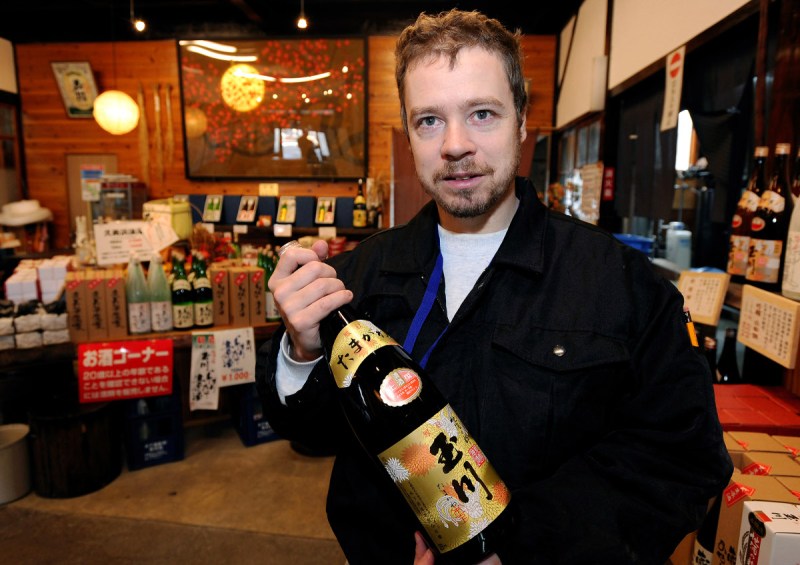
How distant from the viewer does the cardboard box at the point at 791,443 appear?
124 centimetres

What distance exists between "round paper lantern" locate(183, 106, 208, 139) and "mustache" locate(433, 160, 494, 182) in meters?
5.77

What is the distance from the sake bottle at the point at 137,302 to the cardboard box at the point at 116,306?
0.04 meters

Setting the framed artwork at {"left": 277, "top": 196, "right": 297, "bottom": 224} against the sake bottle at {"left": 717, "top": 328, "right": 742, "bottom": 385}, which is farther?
the framed artwork at {"left": 277, "top": 196, "right": 297, "bottom": 224}

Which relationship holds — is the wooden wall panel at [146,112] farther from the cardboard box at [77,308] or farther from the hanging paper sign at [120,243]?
the cardboard box at [77,308]

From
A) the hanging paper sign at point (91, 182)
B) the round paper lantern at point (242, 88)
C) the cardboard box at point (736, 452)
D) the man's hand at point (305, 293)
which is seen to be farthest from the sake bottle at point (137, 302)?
the round paper lantern at point (242, 88)

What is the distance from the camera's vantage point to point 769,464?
46.4 inches

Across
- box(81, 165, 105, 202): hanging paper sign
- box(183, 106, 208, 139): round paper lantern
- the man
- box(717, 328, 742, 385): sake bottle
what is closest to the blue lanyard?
the man

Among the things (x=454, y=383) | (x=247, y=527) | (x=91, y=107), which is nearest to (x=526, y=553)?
(x=454, y=383)

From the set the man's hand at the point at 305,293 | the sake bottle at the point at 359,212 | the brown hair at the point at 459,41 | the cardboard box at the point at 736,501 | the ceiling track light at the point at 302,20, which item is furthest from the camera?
the sake bottle at the point at 359,212

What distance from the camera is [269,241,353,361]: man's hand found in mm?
854

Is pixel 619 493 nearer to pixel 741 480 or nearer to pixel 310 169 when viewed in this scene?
pixel 741 480

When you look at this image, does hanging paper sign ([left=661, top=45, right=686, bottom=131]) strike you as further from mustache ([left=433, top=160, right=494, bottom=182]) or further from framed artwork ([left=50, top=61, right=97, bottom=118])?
framed artwork ([left=50, top=61, right=97, bottom=118])

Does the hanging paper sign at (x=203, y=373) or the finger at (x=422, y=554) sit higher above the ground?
the finger at (x=422, y=554)

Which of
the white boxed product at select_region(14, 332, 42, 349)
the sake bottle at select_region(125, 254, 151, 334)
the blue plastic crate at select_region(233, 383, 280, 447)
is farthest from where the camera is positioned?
the blue plastic crate at select_region(233, 383, 280, 447)
